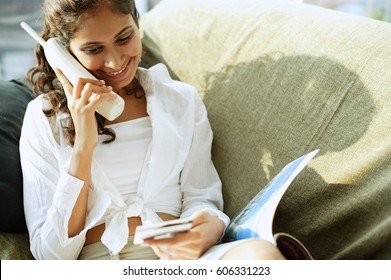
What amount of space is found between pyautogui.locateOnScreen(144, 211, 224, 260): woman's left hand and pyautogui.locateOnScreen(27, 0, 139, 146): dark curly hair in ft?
1.11

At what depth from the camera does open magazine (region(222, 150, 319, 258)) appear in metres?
0.92

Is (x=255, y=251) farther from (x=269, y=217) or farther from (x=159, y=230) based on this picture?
(x=159, y=230)

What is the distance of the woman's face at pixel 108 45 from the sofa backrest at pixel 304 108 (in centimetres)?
29

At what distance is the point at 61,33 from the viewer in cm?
120

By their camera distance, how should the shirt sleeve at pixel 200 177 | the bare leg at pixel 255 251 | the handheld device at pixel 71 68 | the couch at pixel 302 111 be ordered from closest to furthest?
the bare leg at pixel 255 251
the couch at pixel 302 111
the handheld device at pixel 71 68
the shirt sleeve at pixel 200 177

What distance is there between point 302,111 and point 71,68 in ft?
1.73

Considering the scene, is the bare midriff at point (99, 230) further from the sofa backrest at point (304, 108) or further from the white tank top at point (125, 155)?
the sofa backrest at point (304, 108)

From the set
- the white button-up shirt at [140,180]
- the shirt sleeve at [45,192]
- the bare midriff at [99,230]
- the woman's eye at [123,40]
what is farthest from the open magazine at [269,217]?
the woman's eye at [123,40]

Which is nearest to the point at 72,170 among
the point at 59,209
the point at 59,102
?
the point at 59,209

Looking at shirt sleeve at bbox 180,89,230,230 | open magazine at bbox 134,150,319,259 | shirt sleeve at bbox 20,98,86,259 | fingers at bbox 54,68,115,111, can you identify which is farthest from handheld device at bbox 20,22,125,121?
open magazine at bbox 134,150,319,259

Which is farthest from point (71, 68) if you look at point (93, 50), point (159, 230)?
point (159, 230)

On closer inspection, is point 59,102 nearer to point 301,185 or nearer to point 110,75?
point 110,75

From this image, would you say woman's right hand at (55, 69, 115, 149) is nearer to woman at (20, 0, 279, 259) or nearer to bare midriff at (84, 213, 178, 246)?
woman at (20, 0, 279, 259)

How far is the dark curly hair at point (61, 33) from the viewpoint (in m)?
1.14
